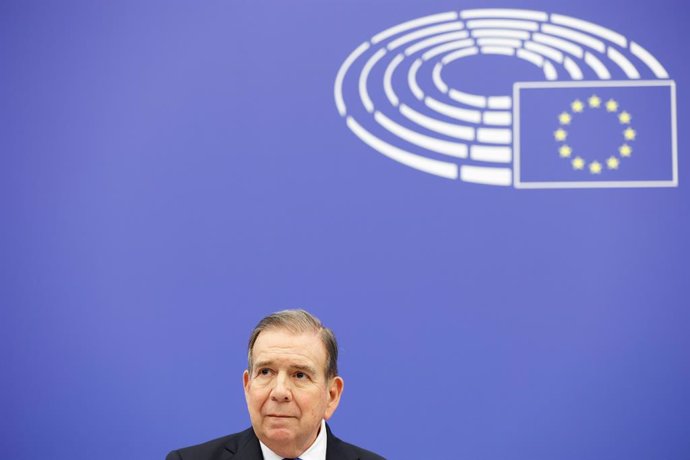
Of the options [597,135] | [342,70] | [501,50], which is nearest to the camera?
[597,135]

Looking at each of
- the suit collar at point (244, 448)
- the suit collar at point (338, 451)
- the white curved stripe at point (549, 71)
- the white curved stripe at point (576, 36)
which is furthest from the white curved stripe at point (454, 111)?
the suit collar at point (244, 448)

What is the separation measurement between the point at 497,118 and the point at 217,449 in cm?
202

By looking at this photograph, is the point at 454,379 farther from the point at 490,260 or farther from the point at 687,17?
the point at 687,17

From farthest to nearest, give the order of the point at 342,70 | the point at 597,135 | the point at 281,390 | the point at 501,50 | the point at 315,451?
the point at 342,70
the point at 501,50
the point at 597,135
the point at 315,451
the point at 281,390

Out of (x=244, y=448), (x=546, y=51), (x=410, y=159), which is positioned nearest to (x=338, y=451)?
(x=244, y=448)

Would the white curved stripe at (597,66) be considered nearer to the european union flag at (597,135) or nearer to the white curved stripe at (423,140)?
the european union flag at (597,135)

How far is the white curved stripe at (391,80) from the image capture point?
12.5ft

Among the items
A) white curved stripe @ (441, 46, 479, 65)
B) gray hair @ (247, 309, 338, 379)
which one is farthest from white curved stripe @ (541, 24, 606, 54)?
gray hair @ (247, 309, 338, 379)

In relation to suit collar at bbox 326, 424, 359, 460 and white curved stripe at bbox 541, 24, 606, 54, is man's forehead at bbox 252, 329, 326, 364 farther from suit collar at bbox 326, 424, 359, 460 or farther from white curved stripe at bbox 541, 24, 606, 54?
white curved stripe at bbox 541, 24, 606, 54

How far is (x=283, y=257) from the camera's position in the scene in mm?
3834

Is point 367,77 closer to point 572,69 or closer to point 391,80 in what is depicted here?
point 391,80

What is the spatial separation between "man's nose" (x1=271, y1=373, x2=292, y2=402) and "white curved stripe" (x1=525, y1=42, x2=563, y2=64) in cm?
213

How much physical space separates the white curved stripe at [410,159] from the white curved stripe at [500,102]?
291mm

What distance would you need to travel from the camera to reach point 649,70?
3719 mm
